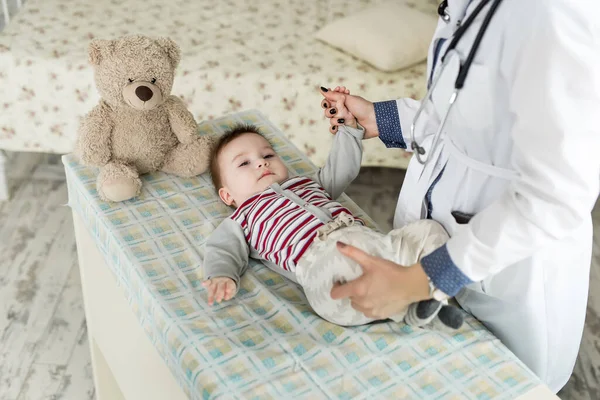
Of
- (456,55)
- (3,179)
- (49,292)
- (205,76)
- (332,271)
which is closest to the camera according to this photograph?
(456,55)

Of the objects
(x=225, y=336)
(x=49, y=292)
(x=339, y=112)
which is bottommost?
(x=49, y=292)

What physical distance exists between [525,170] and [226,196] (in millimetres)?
730

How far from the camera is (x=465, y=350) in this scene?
1.08 meters

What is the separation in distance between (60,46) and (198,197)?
1207 mm

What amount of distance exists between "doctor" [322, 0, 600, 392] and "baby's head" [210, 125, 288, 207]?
0.69 ft

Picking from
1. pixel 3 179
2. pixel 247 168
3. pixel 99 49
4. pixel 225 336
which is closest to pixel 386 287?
pixel 225 336

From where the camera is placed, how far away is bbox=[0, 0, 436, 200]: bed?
2277mm

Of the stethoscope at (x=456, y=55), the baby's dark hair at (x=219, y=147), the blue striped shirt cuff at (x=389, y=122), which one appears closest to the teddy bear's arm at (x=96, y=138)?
the baby's dark hair at (x=219, y=147)

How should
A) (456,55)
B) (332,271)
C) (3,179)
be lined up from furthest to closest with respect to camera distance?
(3,179) < (332,271) < (456,55)

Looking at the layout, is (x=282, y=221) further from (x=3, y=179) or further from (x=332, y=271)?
(x=3, y=179)

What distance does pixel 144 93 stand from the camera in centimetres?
141

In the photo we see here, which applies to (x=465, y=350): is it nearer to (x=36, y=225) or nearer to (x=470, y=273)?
(x=470, y=273)

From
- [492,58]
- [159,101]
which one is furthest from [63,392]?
[492,58]

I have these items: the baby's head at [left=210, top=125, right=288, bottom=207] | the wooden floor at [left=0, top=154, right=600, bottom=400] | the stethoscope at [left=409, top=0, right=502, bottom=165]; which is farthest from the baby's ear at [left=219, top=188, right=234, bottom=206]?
the wooden floor at [left=0, top=154, right=600, bottom=400]
